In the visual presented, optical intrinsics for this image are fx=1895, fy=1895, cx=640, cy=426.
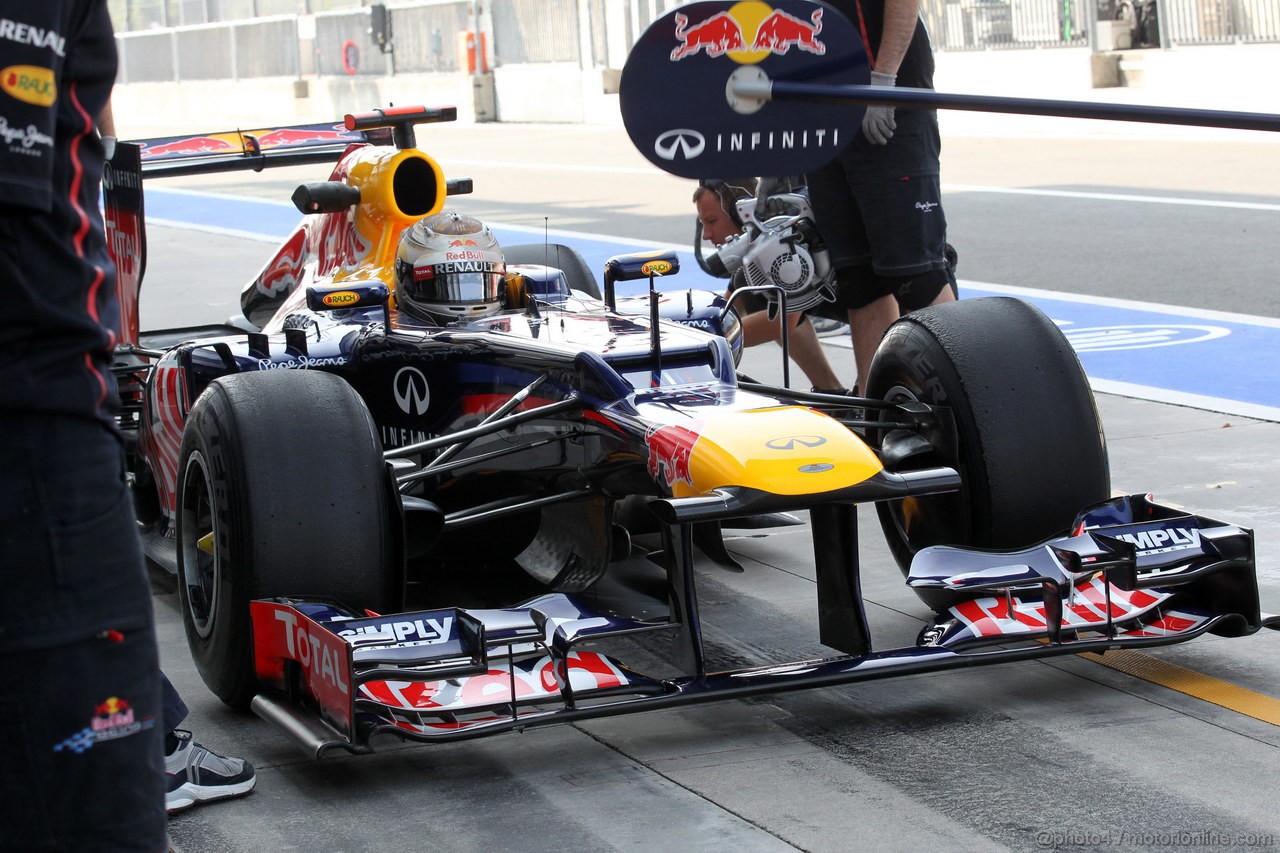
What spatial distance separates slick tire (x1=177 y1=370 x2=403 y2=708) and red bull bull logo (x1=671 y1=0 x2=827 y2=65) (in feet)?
3.73

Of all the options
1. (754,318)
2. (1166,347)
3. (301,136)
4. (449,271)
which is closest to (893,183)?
(754,318)

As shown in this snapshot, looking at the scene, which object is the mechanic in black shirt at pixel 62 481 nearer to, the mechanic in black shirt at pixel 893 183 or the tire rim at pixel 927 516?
the tire rim at pixel 927 516

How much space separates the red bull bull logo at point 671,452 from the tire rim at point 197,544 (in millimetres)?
1073

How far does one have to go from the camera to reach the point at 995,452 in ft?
15.0

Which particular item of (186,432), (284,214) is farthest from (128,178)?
(284,214)

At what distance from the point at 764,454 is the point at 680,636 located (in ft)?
1.41

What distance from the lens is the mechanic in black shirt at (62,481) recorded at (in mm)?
2076

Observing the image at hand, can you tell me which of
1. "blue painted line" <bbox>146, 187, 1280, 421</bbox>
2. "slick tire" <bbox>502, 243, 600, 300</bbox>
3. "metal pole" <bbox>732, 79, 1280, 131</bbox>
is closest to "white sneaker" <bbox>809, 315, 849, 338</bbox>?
"blue painted line" <bbox>146, 187, 1280, 421</bbox>

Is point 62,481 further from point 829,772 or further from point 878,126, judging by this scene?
point 878,126

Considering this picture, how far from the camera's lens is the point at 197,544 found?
466 cm

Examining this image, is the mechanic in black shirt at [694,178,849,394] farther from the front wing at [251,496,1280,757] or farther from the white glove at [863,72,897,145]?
the front wing at [251,496,1280,757]

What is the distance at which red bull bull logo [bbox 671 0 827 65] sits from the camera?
4.16m

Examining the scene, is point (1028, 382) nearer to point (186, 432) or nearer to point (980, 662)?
point (980, 662)

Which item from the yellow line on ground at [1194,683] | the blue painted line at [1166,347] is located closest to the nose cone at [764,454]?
the yellow line on ground at [1194,683]
